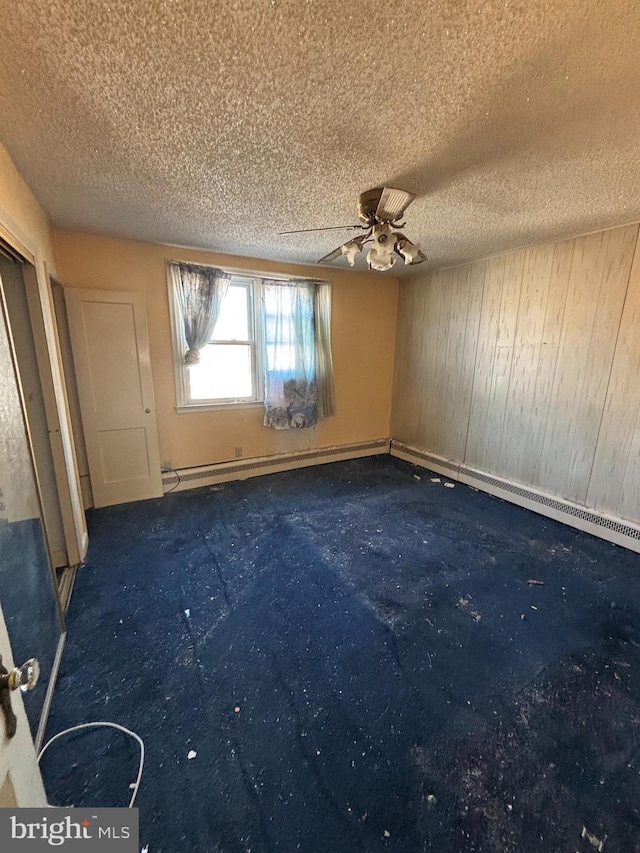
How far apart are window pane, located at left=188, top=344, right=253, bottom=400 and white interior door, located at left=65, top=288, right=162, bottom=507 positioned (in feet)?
A: 1.62

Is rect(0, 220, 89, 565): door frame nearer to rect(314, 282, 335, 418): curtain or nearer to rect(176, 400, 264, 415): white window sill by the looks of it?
rect(176, 400, 264, 415): white window sill

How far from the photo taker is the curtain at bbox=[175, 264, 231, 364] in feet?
10.8

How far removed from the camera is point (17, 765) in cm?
67

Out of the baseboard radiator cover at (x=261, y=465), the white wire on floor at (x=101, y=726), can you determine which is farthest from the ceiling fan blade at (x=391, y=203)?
the baseboard radiator cover at (x=261, y=465)

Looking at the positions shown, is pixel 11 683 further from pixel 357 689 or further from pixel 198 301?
pixel 198 301

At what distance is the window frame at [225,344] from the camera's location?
3.33 metres

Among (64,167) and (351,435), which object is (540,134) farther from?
(351,435)

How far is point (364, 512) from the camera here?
3217 mm

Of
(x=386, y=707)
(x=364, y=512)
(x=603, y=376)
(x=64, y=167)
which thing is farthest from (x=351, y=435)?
(x=64, y=167)

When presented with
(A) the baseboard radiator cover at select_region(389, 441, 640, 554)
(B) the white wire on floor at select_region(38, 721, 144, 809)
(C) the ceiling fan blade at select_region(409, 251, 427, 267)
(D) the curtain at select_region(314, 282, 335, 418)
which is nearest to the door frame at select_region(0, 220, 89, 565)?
(B) the white wire on floor at select_region(38, 721, 144, 809)

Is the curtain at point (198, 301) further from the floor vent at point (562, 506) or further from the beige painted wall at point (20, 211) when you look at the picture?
the floor vent at point (562, 506)

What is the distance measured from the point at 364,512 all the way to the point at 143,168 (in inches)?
113

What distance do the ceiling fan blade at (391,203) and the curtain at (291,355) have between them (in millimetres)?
1925

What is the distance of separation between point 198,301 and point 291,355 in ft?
3.58
